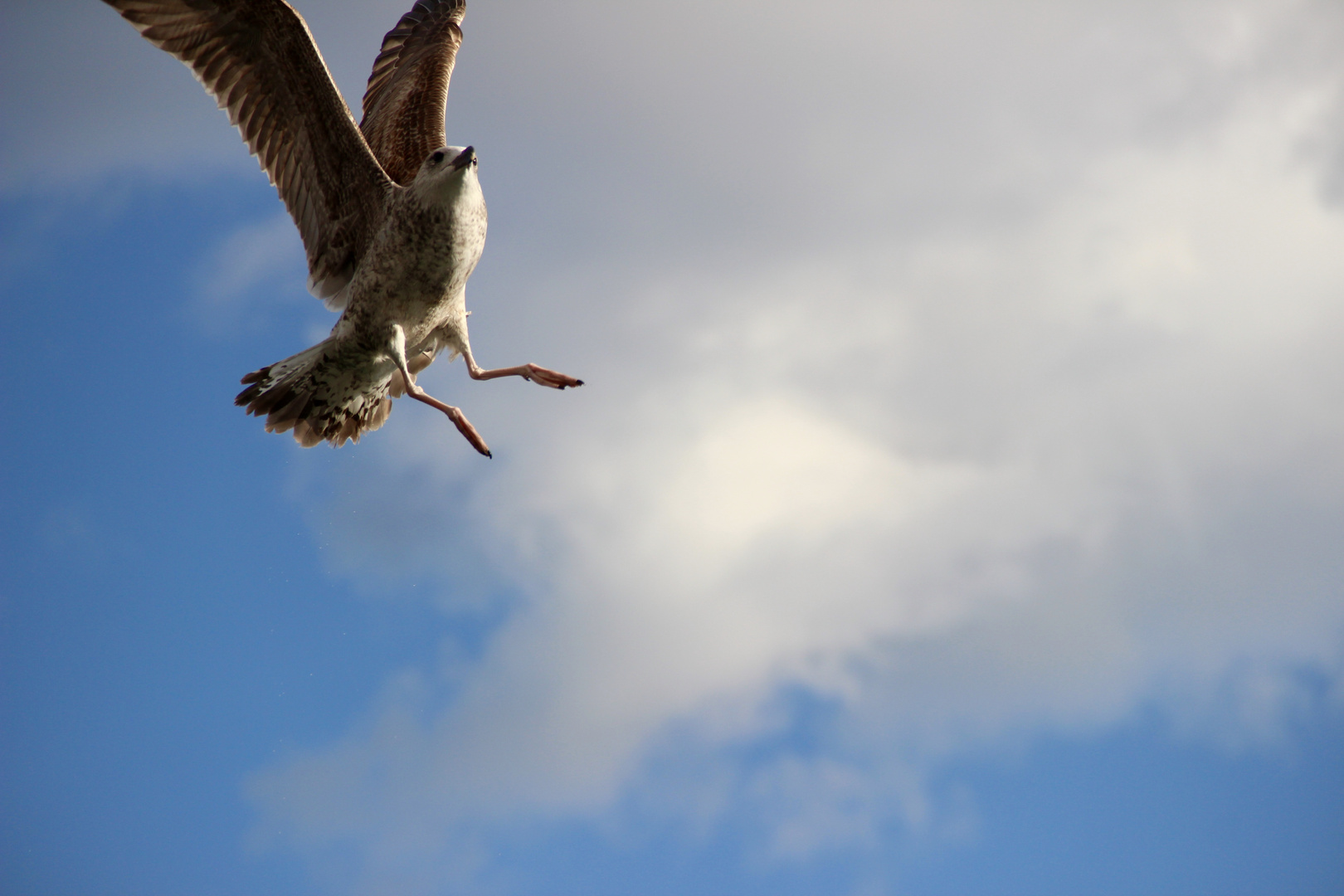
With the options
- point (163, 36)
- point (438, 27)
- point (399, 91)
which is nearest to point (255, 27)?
point (163, 36)

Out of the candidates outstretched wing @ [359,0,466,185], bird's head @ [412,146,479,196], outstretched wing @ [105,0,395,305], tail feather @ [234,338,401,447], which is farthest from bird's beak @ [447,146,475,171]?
tail feather @ [234,338,401,447]

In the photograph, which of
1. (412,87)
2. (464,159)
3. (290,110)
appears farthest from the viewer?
(412,87)

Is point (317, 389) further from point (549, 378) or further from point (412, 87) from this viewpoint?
point (412, 87)

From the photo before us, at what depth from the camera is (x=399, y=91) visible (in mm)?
12867

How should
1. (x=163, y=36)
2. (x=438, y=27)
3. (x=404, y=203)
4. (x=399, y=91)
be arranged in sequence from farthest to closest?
(x=438, y=27), (x=399, y=91), (x=163, y=36), (x=404, y=203)

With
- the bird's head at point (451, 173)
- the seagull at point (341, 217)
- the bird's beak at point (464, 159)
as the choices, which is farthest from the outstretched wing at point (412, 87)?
the bird's beak at point (464, 159)

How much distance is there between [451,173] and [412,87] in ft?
12.6

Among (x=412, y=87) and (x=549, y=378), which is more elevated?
(x=412, y=87)

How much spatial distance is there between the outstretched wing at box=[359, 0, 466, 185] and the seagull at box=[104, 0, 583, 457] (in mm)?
A: 73

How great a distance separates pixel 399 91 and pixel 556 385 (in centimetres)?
504

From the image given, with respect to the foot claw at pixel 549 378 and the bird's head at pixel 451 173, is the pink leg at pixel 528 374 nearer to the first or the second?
the foot claw at pixel 549 378

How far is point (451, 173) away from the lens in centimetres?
942

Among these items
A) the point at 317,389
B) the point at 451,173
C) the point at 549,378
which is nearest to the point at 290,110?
the point at 451,173

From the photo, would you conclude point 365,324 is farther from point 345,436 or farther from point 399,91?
point 399,91
